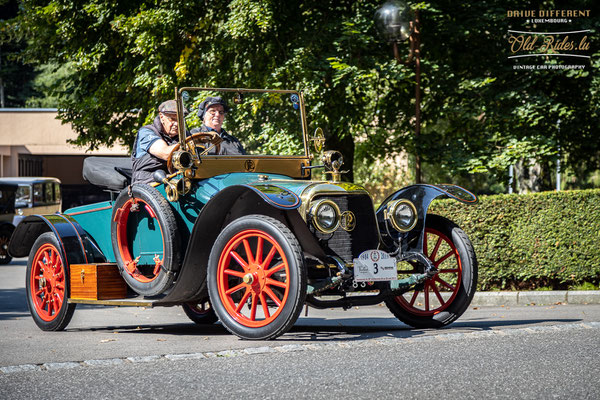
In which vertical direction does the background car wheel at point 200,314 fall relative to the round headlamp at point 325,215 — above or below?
below

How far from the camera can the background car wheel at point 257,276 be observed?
601 centimetres

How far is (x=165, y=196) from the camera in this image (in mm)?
7215

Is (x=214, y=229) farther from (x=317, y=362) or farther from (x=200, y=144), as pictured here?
(x=317, y=362)

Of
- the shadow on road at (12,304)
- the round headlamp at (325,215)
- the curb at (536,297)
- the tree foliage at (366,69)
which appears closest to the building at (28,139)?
the tree foliage at (366,69)

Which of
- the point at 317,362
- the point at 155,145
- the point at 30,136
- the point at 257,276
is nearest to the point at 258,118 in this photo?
the point at 155,145

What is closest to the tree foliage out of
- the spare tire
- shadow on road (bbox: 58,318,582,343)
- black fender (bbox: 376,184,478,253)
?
shadow on road (bbox: 58,318,582,343)

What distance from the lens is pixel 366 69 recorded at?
14.0 metres

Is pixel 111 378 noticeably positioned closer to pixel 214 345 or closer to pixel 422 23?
pixel 214 345

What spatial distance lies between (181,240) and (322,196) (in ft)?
4.34

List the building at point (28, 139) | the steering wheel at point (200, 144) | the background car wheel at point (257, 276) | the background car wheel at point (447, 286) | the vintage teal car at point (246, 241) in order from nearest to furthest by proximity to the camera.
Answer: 1. the background car wheel at point (257, 276)
2. the vintage teal car at point (246, 241)
3. the background car wheel at point (447, 286)
4. the steering wheel at point (200, 144)
5. the building at point (28, 139)

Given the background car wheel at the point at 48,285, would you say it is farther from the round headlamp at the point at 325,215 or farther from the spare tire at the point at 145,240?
the round headlamp at the point at 325,215

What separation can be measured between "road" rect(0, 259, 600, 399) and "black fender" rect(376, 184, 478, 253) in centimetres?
75

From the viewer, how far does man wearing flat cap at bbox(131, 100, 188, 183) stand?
7.54 meters

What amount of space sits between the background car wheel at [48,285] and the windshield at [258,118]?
1844mm
